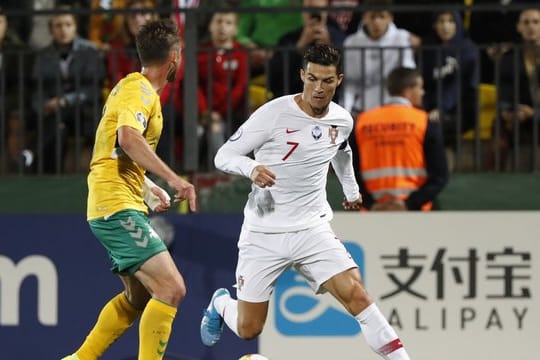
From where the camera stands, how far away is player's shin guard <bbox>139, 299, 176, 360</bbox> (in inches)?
339

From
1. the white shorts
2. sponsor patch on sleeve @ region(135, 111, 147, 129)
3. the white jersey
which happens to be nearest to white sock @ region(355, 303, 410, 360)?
the white shorts

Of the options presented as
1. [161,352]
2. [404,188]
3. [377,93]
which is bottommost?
[161,352]

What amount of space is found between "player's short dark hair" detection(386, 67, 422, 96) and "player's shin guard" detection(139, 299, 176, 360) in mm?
2758

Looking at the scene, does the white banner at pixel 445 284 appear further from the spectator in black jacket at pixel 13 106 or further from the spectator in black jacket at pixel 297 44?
the spectator in black jacket at pixel 13 106

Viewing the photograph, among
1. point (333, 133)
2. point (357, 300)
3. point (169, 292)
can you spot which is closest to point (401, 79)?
point (333, 133)

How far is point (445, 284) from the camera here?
34.9 ft

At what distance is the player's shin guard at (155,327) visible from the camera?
8.62 metres

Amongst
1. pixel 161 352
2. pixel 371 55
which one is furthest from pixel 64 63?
pixel 161 352

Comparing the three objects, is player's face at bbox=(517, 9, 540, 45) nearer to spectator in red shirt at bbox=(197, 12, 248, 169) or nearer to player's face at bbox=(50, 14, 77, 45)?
spectator in red shirt at bbox=(197, 12, 248, 169)

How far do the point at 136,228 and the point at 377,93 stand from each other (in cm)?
301

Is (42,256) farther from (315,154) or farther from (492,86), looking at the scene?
(492,86)

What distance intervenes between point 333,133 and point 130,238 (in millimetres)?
1402

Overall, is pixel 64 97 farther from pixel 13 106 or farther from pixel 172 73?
pixel 172 73

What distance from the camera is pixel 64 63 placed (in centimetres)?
1103
